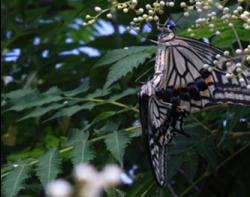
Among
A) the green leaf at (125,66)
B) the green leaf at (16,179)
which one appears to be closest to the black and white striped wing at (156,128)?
the green leaf at (125,66)

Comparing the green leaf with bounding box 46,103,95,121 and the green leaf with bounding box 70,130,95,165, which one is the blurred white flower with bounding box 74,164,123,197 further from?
the green leaf with bounding box 46,103,95,121

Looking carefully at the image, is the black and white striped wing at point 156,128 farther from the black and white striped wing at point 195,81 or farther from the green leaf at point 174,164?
the green leaf at point 174,164

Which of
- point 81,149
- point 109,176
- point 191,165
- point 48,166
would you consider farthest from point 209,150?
point 109,176

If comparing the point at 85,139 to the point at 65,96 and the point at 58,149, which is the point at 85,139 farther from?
the point at 65,96

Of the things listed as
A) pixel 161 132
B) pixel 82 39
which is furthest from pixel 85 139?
pixel 82 39

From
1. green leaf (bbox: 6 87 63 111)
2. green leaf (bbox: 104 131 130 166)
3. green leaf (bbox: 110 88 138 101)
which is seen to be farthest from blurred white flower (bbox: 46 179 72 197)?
green leaf (bbox: 6 87 63 111)

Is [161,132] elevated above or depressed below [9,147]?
above
